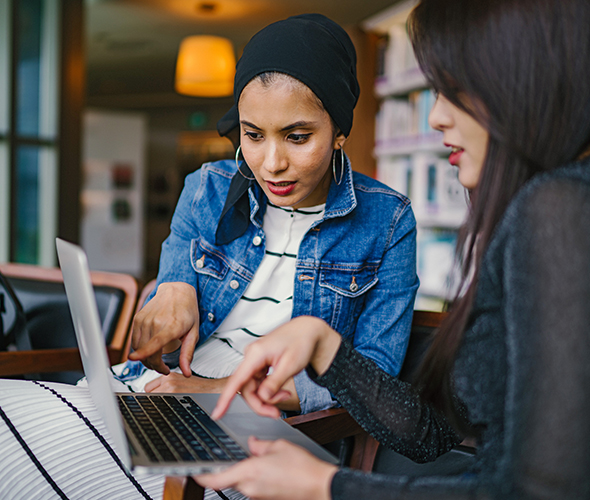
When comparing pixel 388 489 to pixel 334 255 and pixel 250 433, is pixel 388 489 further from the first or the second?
pixel 334 255

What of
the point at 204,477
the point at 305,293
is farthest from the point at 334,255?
the point at 204,477

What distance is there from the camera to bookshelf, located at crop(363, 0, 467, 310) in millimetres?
3160

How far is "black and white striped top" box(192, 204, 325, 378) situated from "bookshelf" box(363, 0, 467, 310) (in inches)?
78.4

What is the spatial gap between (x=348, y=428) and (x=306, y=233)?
16.6 inches

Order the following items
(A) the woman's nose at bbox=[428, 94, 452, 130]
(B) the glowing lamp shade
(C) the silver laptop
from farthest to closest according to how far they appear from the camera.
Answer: (B) the glowing lamp shade → (A) the woman's nose at bbox=[428, 94, 452, 130] → (C) the silver laptop

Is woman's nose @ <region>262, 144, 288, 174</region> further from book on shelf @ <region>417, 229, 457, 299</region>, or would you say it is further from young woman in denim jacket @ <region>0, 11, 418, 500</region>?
book on shelf @ <region>417, 229, 457, 299</region>

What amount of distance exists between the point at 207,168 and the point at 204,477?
86cm

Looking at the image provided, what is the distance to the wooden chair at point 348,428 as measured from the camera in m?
0.69

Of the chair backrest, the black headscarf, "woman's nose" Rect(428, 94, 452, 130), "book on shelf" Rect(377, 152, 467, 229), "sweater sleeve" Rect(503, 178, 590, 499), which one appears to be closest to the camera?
"sweater sleeve" Rect(503, 178, 590, 499)

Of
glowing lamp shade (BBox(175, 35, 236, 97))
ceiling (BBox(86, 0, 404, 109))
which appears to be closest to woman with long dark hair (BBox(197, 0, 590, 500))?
glowing lamp shade (BBox(175, 35, 236, 97))

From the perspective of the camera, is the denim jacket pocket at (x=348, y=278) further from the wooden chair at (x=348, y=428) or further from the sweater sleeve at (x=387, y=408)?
the sweater sleeve at (x=387, y=408)

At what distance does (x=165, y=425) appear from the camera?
0.76 m

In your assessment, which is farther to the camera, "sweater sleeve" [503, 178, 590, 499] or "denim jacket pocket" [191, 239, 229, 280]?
"denim jacket pocket" [191, 239, 229, 280]

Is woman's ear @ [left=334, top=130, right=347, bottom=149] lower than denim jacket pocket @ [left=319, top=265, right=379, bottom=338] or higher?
higher
